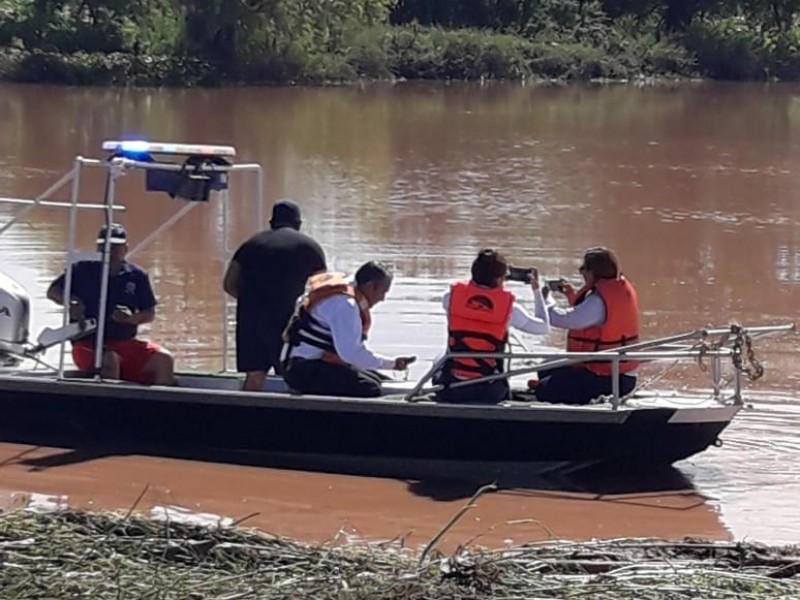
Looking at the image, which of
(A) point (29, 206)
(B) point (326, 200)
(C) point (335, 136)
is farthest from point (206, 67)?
(A) point (29, 206)

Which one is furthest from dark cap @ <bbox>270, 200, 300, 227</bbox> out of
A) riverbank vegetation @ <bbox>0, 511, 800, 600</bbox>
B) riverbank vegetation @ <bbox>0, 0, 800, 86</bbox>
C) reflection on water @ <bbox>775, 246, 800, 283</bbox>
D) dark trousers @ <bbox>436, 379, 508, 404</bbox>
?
riverbank vegetation @ <bbox>0, 0, 800, 86</bbox>

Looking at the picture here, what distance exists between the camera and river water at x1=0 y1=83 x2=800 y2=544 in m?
8.93

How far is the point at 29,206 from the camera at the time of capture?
10.1m


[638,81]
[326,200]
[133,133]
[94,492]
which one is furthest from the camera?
[638,81]

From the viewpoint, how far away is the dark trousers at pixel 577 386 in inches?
367

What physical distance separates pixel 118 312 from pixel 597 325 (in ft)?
8.80

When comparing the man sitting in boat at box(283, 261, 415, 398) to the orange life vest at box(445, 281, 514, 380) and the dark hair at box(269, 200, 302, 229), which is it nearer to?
the orange life vest at box(445, 281, 514, 380)

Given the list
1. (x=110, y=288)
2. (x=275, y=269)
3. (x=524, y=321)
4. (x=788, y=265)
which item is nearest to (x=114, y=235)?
(x=110, y=288)

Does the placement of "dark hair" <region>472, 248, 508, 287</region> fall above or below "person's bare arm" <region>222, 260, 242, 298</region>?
above

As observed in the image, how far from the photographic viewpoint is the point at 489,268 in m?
9.05

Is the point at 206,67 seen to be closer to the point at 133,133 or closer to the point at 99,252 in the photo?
the point at 133,133

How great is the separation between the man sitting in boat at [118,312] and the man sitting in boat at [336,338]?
895 mm

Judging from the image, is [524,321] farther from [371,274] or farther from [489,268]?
[371,274]

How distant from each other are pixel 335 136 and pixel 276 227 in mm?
21697
